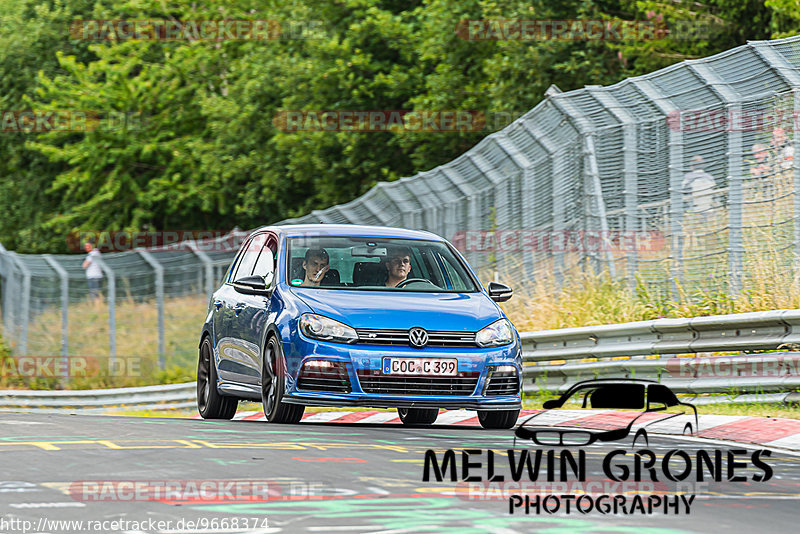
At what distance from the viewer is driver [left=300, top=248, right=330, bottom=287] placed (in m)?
11.4

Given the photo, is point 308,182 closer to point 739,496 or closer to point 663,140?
point 663,140

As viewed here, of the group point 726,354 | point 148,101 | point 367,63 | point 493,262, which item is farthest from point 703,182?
point 148,101

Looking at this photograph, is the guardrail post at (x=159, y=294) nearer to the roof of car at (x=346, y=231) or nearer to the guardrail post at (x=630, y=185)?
the guardrail post at (x=630, y=185)

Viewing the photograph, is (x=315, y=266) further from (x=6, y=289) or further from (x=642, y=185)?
(x=6, y=289)

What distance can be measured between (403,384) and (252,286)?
159 centimetres

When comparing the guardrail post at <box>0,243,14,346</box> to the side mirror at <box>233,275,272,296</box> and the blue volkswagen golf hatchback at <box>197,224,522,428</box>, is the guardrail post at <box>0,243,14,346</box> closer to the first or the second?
the blue volkswagen golf hatchback at <box>197,224,522,428</box>

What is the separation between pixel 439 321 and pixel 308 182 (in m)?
27.8

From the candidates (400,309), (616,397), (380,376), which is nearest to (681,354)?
(616,397)

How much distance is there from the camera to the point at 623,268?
619 inches

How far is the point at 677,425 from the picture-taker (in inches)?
441

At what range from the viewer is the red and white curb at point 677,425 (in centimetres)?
1013

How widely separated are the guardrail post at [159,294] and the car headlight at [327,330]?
46.2ft

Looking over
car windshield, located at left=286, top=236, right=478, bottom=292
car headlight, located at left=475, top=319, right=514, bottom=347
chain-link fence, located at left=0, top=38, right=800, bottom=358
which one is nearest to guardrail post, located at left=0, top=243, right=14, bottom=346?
chain-link fence, located at left=0, top=38, right=800, bottom=358

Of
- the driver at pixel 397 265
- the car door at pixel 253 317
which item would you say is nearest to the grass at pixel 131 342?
the car door at pixel 253 317
